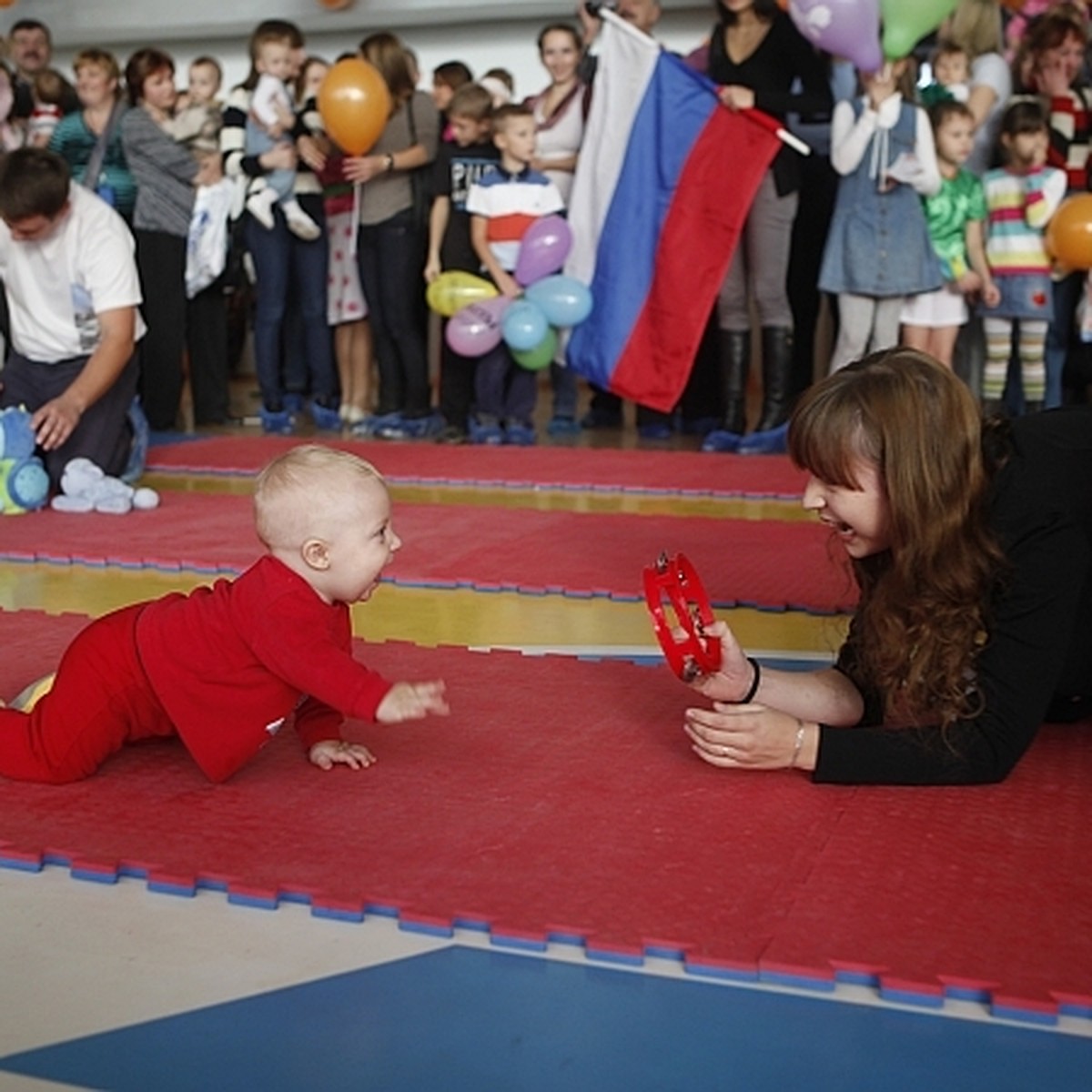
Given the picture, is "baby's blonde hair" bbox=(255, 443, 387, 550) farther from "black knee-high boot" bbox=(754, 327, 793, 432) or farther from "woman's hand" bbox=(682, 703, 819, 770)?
"black knee-high boot" bbox=(754, 327, 793, 432)

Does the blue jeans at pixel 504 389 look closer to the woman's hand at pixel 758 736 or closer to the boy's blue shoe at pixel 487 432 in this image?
the boy's blue shoe at pixel 487 432

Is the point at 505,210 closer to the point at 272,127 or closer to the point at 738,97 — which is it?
the point at 738,97

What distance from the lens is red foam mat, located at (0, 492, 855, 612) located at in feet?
12.4

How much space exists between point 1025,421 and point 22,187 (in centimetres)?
323

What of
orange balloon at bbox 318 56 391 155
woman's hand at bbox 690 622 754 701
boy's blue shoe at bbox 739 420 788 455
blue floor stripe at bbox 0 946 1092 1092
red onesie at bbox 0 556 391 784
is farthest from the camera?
orange balloon at bbox 318 56 391 155

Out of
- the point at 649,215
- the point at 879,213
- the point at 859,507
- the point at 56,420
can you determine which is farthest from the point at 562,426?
the point at 859,507

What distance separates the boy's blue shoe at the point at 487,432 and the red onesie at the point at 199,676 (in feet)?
14.5

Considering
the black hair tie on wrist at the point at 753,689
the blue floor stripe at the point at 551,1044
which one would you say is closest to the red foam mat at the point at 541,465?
the black hair tie on wrist at the point at 753,689

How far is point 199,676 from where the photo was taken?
7.50ft

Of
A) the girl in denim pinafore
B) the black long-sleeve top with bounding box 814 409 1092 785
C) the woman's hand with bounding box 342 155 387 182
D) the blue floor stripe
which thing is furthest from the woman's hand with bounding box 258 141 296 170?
the blue floor stripe

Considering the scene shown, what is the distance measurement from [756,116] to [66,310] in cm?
283

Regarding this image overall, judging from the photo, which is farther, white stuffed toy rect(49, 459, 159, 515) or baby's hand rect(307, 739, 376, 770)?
white stuffed toy rect(49, 459, 159, 515)

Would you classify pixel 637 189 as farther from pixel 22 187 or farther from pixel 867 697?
pixel 867 697

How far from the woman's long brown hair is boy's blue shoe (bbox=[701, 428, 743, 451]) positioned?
4.22 meters
